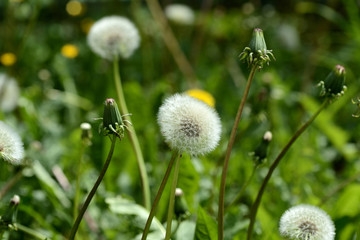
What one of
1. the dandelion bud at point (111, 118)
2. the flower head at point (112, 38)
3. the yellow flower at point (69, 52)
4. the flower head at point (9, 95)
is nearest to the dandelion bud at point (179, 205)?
the dandelion bud at point (111, 118)

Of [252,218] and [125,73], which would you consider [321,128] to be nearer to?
[252,218]

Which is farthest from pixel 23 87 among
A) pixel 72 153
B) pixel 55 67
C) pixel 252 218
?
pixel 252 218

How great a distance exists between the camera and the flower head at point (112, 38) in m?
1.52

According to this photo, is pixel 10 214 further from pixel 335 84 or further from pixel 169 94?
pixel 169 94

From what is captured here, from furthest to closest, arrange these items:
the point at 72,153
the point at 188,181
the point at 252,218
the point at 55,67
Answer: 1. the point at 55,67
2. the point at 72,153
3. the point at 188,181
4. the point at 252,218

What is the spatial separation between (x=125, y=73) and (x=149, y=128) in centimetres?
100

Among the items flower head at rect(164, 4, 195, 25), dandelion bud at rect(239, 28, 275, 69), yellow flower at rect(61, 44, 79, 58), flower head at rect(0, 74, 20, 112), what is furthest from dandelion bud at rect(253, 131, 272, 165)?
flower head at rect(164, 4, 195, 25)

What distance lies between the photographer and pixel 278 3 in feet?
12.3

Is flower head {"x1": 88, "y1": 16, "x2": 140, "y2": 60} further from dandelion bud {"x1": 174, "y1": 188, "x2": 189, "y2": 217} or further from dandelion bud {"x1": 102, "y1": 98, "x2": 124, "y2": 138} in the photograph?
dandelion bud {"x1": 102, "y1": 98, "x2": 124, "y2": 138}

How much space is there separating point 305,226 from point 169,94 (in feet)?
4.40

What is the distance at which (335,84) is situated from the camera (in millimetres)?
953

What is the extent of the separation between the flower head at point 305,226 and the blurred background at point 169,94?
0.41 feet

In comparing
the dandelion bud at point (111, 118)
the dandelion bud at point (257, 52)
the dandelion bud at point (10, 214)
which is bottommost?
the dandelion bud at point (10, 214)

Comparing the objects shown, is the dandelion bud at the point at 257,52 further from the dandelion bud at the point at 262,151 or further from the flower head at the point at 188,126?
the dandelion bud at the point at 262,151
